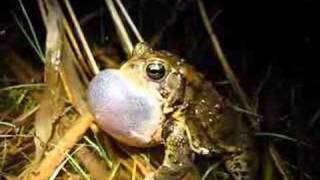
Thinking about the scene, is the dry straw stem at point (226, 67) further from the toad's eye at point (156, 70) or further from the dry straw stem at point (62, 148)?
the dry straw stem at point (62, 148)

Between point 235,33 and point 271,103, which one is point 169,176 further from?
point 235,33

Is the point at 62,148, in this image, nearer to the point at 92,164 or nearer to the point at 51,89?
the point at 92,164

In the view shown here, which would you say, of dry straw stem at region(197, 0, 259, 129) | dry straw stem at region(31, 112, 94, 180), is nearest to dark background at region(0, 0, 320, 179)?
dry straw stem at region(197, 0, 259, 129)

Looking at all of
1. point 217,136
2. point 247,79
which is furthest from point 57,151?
point 247,79

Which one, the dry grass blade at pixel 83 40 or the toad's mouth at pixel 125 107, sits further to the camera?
the dry grass blade at pixel 83 40

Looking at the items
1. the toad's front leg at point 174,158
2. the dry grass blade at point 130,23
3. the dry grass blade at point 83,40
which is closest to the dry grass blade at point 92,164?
the toad's front leg at point 174,158

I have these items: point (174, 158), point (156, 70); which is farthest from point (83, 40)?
point (174, 158)

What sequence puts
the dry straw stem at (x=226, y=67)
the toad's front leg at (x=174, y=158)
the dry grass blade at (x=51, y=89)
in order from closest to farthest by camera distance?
the toad's front leg at (x=174, y=158) < the dry grass blade at (x=51, y=89) < the dry straw stem at (x=226, y=67)

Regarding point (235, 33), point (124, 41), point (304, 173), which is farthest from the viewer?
point (235, 33)
